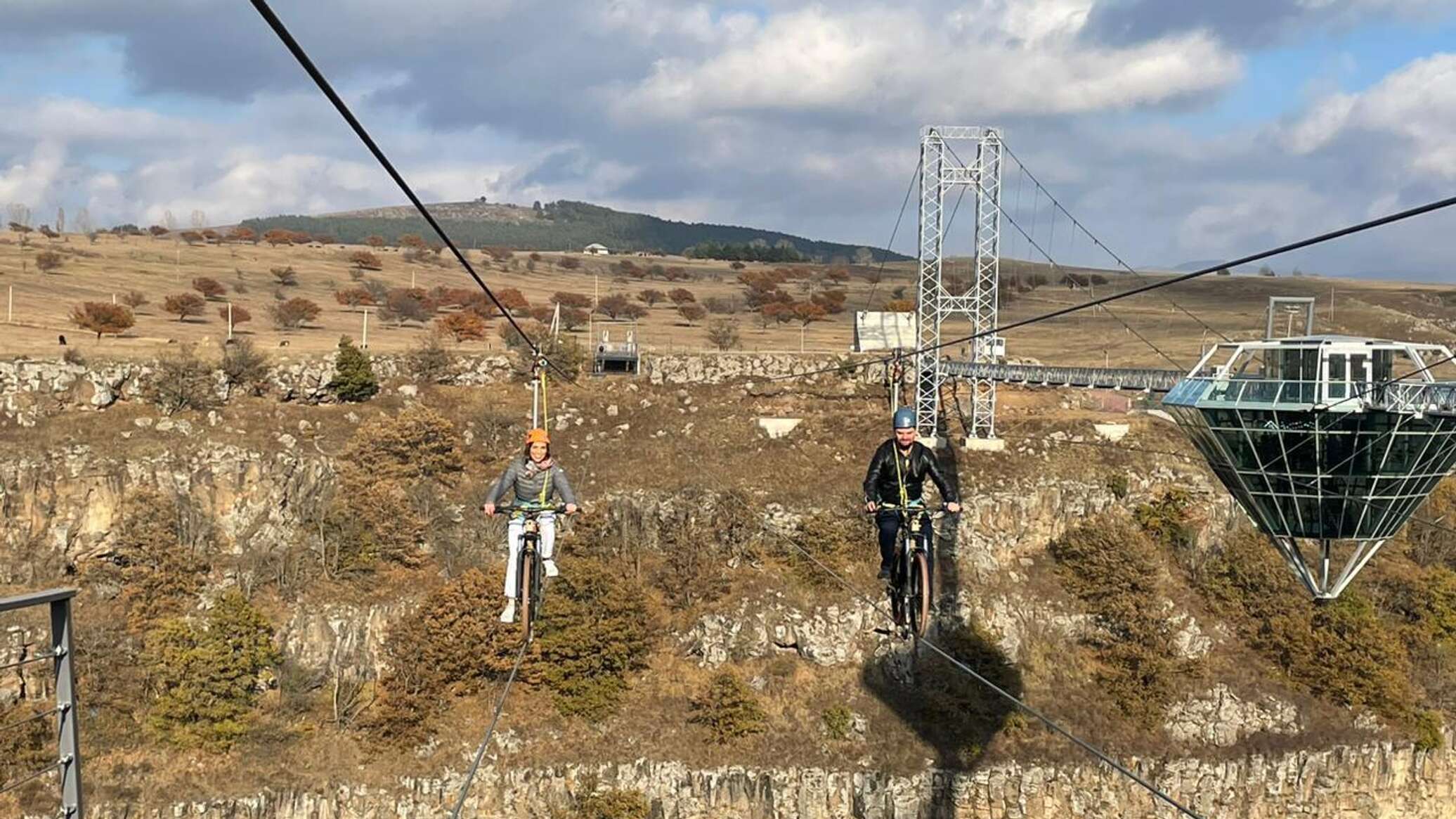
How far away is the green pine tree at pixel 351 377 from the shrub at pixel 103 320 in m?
17.0

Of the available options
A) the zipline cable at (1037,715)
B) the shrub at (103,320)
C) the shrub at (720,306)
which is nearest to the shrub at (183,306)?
the shrub at (103,320)

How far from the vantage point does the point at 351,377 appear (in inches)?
2267

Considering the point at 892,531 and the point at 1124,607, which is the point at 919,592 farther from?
the point at 1124,607

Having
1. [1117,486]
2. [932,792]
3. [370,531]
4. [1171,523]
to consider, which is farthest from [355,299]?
[1171,523]

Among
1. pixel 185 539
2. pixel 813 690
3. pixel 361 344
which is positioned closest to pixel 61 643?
pixel 813 690

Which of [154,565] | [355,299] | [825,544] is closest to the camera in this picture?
[154,565]

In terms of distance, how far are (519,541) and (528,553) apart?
10.2 inches

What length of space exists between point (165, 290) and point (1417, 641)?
92.0 metres

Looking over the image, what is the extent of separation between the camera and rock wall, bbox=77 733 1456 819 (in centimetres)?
4228

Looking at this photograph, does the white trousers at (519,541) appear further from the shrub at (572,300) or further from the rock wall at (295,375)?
the shrub at (572,300)

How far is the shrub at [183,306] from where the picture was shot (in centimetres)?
7894

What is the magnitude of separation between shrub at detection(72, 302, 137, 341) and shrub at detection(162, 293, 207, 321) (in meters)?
12.5

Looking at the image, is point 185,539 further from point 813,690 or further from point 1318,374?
point 1318,374

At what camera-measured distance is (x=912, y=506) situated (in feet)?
49.6
